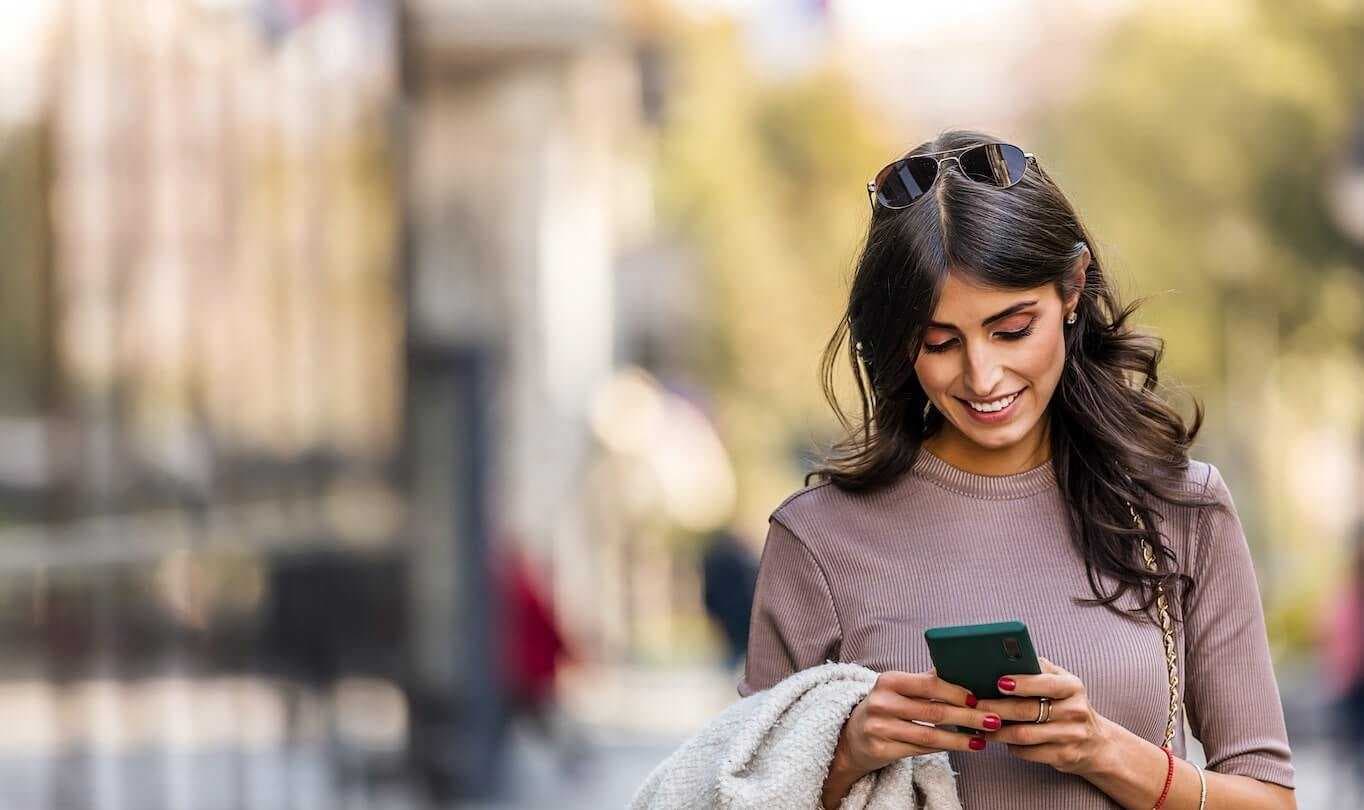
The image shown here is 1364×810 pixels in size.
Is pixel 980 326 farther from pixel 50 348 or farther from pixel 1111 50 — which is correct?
pixel 1111 50

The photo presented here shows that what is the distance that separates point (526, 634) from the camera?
13.5 meters

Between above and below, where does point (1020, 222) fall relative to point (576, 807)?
above

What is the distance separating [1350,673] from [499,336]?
17.1 m

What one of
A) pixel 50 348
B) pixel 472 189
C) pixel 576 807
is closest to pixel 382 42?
pixel 576 807

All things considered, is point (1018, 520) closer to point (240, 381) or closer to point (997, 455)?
point (997, 455)

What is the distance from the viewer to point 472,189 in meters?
26.2

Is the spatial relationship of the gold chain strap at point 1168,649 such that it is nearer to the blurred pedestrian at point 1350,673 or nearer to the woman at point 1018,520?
→ the woman at point 1018,520

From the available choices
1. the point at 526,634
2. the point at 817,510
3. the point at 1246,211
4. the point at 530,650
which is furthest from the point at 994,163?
the point at 1246,211

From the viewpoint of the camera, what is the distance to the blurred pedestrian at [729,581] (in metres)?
13.7

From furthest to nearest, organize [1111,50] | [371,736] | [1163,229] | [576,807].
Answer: [1111,50]
[1163,229]
[576,807]
[371,736]

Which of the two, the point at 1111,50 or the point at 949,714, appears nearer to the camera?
the point at 949,714

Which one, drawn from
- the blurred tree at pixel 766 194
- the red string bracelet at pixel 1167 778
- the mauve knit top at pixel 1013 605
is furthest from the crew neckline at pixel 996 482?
the blurred tree at pixel 766 194

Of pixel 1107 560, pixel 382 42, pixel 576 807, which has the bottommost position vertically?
pixel 576 807

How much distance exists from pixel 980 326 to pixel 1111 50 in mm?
24602
